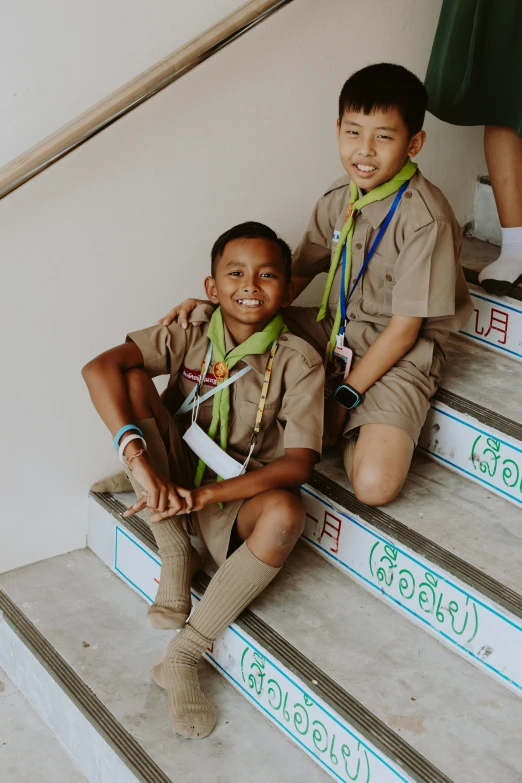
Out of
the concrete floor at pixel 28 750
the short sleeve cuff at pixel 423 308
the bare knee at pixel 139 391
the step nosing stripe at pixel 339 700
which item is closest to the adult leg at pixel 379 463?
the short sleeve cuff at pixel 423 308

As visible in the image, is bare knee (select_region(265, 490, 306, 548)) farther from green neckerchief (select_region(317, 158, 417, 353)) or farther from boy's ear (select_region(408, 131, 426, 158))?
boy's ear (select_region(408, 131, 426, 158))

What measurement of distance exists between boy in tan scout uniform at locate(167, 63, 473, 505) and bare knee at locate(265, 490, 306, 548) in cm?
21

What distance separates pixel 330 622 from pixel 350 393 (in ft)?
1.62

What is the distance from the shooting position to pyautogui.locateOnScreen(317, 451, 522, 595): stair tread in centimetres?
170

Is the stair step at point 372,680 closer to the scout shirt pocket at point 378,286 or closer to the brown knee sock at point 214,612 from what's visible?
the brown knee sock at point 214,612

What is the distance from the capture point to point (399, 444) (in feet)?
6.17

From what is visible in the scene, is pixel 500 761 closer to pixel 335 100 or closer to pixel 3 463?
pixel 3 463

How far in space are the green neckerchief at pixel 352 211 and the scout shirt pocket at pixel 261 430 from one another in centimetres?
29

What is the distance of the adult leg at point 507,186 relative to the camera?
7.58 ft

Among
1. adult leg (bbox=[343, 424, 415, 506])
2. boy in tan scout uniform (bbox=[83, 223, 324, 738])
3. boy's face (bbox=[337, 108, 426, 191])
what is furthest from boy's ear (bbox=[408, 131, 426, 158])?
adult leg (bbox=[343, 424, 415, 506])

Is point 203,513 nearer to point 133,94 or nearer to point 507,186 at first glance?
point 133,94

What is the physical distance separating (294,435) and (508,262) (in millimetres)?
898

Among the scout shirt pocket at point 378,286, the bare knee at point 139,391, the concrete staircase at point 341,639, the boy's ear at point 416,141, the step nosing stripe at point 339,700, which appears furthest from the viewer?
the scout shirt pocket at point 378,286

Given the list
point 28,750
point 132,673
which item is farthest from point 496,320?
point 28,750
